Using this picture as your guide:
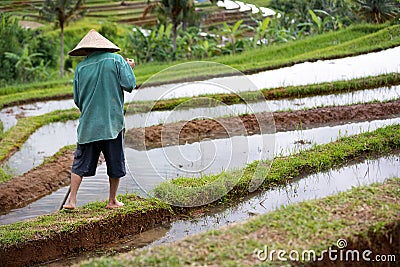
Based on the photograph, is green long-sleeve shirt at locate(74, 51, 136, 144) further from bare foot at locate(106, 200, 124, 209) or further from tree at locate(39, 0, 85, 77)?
tree at locate(39, 0, 85, 77)

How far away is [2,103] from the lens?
10.3m

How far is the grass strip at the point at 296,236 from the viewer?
9.73 feet

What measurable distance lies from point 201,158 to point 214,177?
771mm

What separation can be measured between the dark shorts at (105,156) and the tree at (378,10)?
1003cm

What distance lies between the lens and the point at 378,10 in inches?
526

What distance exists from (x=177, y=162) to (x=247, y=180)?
3.02ft

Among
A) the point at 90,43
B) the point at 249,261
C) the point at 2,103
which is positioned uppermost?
the point at 90,43

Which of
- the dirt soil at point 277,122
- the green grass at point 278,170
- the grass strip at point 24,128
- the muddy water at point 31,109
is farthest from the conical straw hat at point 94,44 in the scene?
the muddy water at point 31,109

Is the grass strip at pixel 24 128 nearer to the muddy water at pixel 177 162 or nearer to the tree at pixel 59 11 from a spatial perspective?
the muddy water at pixel 177 162

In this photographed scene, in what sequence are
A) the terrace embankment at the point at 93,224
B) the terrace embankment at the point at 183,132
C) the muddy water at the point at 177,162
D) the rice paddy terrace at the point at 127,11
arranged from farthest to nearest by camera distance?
1. the rice paddy terrace at the point at 127,11
2. the terrace embankment at the point at 183,132
3. the muddy water at the point at 177,162
4. the terrace embankment at the point at 93,224

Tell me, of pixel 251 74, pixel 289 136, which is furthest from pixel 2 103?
pixel 289 136

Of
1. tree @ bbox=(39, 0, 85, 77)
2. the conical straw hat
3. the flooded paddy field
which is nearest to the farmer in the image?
the conical straw hat

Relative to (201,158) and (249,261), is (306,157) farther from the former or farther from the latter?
(249,261)

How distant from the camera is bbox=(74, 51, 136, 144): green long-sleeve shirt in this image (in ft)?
14.0
